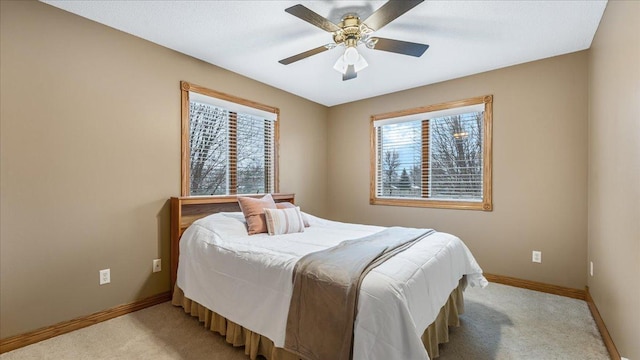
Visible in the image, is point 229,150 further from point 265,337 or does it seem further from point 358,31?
point 265,337

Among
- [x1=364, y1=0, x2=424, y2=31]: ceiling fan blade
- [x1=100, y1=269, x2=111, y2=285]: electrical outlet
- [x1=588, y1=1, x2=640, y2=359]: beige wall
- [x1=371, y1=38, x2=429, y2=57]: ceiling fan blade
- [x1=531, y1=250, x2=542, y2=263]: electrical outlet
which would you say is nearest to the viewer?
[x1=588, y1=1, x2=640, y2=359]: beige wall

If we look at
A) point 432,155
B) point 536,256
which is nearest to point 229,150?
point 432,155

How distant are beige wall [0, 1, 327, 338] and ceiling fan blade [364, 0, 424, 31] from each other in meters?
2.05

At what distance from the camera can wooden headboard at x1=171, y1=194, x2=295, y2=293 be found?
277 centimetres

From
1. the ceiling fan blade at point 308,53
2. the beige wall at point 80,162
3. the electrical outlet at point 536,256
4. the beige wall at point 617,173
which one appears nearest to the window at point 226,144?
the beige wall at point 80,162

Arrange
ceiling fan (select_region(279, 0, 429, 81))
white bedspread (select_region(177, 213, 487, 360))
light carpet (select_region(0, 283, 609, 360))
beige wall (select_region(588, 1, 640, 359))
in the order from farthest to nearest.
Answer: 1. light carpet (select_region(0, 283, 609, 360))
2. ceiling fan (select_region(279, 0, 429, 81))
3. beige wall (select_region(588, 1, 640, 359))
4. white bedspread (select_region(177, 213, 487, 360))

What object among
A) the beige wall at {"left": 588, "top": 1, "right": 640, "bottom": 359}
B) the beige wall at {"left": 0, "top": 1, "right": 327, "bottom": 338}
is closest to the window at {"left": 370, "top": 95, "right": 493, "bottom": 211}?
the beige wall at {"left": 588, "top": 1, "right": 640, "bottom": 359}

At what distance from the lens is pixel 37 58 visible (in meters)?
2.11

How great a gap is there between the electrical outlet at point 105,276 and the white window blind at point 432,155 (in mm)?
3399

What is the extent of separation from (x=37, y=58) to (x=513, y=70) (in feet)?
14.6

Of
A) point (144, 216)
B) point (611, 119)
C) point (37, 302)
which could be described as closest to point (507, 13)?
point (611, 119)

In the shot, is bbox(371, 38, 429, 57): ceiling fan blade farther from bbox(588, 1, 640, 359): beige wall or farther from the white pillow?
the white pillow

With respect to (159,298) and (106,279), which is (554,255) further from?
(106,279)

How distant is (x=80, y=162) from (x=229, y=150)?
4.76 ft
